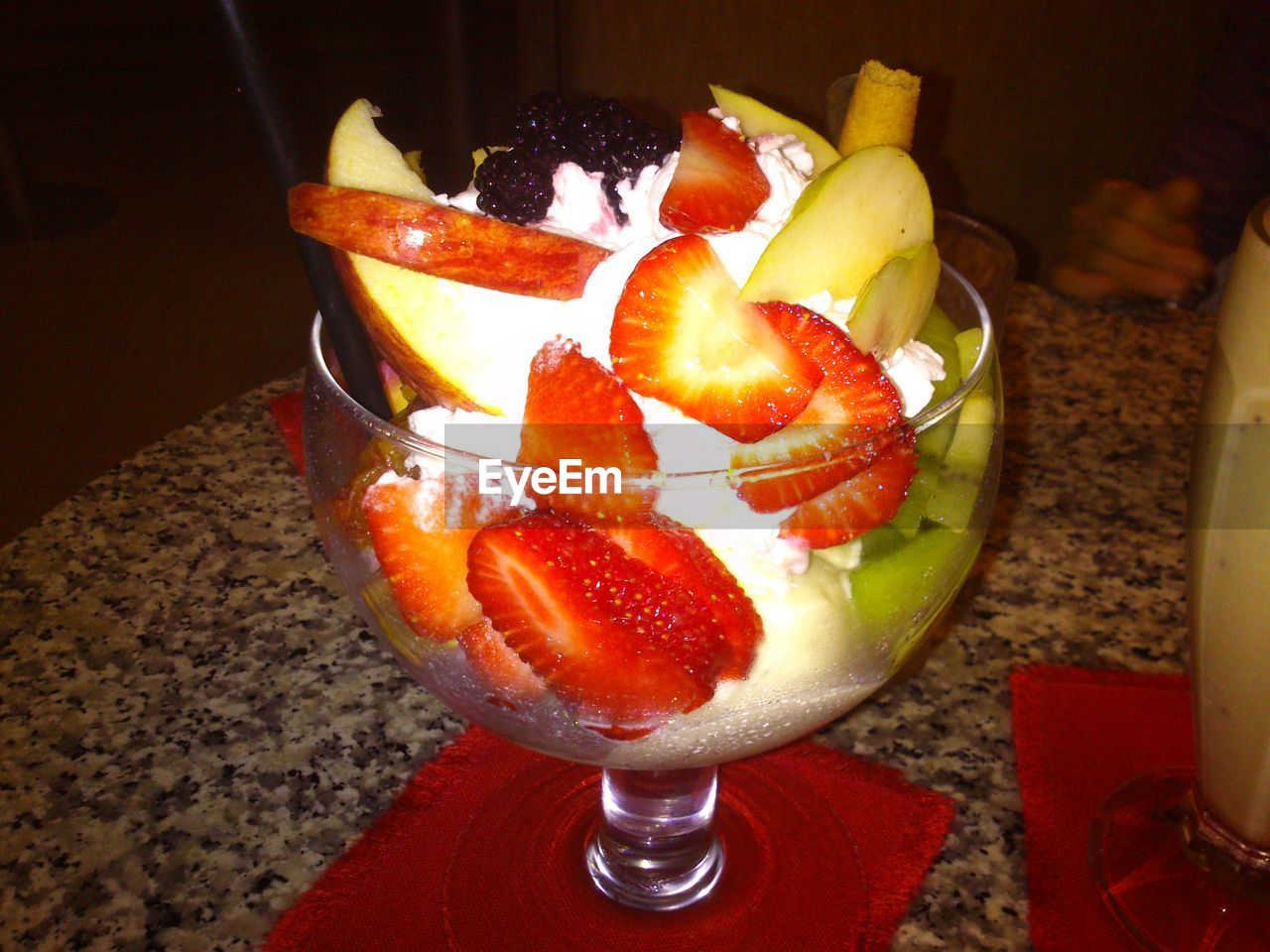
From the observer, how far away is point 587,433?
0.49 metres

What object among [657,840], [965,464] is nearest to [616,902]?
[657,840]

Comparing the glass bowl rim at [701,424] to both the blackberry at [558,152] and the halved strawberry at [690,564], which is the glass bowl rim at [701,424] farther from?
the blackberry at [558,152]

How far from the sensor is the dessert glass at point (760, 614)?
0.52m

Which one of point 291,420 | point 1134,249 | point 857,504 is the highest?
point 857,504

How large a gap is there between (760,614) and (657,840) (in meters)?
0.29

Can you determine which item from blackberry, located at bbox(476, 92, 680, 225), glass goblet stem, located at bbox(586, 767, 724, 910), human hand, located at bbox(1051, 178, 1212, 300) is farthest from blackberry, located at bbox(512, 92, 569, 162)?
human hand, located at bbox(1051, 178, 1212, 300)

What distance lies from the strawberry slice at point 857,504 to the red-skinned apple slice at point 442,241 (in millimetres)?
182

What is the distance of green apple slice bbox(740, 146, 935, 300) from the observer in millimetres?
559

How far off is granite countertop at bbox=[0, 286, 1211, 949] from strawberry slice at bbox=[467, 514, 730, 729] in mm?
296

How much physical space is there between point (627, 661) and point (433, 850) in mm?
312

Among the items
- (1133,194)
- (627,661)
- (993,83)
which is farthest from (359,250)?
(993,83)

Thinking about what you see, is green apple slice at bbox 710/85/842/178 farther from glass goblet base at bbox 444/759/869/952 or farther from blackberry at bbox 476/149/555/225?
glass goblet base at bbox 444/759/869/952

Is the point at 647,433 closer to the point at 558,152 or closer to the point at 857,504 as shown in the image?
the point at 857,504

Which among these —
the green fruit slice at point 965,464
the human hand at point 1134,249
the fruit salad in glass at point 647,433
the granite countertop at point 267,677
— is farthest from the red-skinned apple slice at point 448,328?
the human hand at point 1134,249
